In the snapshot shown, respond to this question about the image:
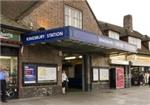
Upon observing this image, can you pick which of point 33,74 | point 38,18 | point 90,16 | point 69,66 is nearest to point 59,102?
point 33,74

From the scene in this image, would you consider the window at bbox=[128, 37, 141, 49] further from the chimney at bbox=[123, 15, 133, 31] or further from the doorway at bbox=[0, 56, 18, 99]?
the doorway at bbox=[0, 56, 18, 99]

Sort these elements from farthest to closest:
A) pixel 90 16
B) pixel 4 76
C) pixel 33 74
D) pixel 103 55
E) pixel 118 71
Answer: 1. pixel 118 71
2. pixel 103 55
3. pixel 90 16
4. pixel 33 74
5. pixel 4 76

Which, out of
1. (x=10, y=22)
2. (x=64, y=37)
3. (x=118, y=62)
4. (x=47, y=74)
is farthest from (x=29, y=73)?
(x=118, y=62)

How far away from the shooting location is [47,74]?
23000 mm

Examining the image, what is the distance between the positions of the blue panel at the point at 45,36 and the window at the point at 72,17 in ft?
17.4

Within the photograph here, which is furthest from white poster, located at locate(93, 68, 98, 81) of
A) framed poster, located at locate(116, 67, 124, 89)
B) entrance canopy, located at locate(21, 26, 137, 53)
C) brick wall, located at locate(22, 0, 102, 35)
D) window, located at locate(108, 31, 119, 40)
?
window, located at locate(108, 31, 119, 40)

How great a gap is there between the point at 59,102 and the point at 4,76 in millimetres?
3392

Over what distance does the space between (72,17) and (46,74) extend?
5.46 meters

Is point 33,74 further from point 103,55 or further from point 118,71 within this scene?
point 118,71

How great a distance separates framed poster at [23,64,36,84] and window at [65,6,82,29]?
526 cm

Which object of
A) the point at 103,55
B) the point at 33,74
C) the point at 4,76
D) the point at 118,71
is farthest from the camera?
the point at 118,71

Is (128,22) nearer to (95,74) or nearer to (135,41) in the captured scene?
(135,41)

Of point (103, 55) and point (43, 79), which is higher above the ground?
point (103, 55)

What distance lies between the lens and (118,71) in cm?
3259
